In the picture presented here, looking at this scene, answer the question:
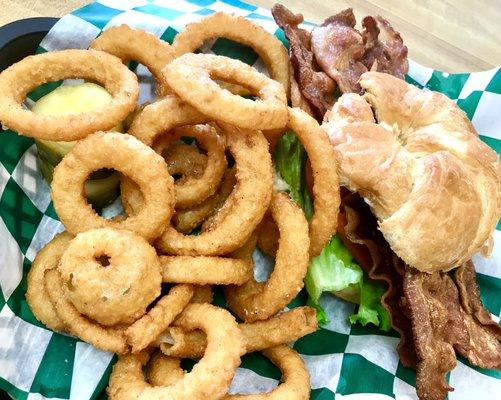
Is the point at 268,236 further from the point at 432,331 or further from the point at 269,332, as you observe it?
the point at 432,331

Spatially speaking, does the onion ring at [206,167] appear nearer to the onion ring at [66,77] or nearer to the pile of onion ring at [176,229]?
the pile of onion ring at [176,229]

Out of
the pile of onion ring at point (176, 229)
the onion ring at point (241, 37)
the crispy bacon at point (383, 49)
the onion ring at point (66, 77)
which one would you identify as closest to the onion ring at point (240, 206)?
the pile of onion ring at point (176, 229)


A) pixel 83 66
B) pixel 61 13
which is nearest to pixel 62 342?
pixel 83 66

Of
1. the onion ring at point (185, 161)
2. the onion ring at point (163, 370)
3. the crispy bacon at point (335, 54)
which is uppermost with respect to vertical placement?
the crispy bacon at point (335, 54)

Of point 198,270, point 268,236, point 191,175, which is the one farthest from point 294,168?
point 198,270

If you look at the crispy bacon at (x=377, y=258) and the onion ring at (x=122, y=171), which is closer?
the onion ring at (x=122, y=171)

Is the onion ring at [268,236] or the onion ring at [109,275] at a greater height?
the onion ring at [109,275]

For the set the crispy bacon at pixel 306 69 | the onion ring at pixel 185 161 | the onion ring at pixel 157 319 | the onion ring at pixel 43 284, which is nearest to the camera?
the onion ring at pixel 157 319
